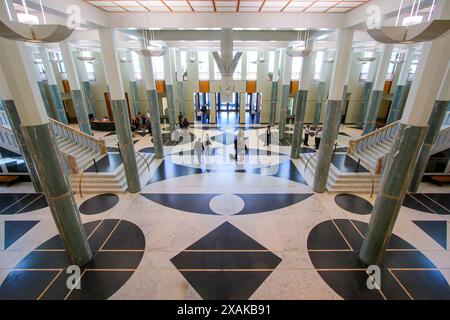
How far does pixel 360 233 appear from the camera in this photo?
6551 millimetres

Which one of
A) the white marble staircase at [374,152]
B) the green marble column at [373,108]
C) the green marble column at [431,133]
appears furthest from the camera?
the green marble column at [373,108]

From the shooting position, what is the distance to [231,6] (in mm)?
6883

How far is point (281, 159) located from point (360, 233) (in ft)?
19.8

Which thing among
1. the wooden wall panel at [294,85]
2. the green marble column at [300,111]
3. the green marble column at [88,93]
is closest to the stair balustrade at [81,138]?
the green marble column at [88,93]

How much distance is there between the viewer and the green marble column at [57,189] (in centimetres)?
433

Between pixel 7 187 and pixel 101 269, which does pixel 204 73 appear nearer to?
pixel 7 187

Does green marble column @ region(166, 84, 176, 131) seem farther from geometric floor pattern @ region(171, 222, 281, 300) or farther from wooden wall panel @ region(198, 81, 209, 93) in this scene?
geometric floor pattern @ region(171, 222, 281, 300)

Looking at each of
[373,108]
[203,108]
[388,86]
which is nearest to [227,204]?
[373,108]

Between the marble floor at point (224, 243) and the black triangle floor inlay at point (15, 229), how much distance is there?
3 cm

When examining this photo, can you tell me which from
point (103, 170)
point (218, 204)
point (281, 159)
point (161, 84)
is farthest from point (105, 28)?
point (161, 84)

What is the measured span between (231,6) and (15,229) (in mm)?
9260

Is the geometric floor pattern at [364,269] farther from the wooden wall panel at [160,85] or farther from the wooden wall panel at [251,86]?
the wooden wall panel at [160,85]

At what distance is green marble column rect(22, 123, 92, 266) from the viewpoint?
4328 mm

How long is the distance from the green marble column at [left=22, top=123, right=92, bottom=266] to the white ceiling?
4.31 meters
